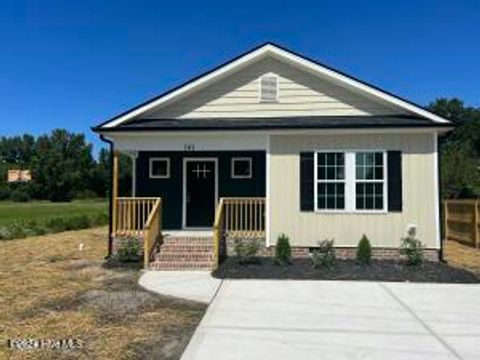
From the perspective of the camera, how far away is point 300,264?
511 inches

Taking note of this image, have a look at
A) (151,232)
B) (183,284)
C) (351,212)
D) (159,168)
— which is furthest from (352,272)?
(159,168)

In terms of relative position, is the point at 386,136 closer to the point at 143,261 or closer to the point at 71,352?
the point at 143,261

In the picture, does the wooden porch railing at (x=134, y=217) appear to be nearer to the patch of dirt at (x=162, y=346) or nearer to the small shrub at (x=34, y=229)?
the patch of dirt at (x=162, y=346)

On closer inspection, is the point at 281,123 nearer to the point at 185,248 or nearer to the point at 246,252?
the point at 246,252

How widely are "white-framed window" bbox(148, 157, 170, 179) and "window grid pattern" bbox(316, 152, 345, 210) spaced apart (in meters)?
4.72

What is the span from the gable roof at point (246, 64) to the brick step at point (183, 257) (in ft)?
12.0

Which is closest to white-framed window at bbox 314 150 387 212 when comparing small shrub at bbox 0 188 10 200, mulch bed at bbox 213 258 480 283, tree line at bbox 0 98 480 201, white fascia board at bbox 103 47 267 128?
mulch bed at bbox 213 258 480 283

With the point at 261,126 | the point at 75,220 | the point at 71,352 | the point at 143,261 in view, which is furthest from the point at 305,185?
the point at 75,220

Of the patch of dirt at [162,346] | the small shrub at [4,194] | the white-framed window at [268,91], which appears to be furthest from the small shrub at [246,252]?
the small shrub at [4,194]

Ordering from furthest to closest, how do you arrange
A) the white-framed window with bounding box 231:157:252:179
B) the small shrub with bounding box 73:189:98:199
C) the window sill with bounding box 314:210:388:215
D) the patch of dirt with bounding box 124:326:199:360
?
1. the small shrub with bounding box 73:189:98:199
2. the white-framed window with bounding box 231:157:252:179
3. the window sill with bounding box 314:210:388:215
4. the patch of dirt with bounding box 124:326:199:360

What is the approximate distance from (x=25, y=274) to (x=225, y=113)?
6.60 m

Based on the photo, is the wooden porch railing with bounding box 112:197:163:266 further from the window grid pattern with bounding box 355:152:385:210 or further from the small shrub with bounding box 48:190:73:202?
the small shrub with bounding box 48:190:73:202

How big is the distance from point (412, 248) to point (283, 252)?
2.96 metres

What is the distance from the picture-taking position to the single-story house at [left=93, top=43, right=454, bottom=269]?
13.5 meters
